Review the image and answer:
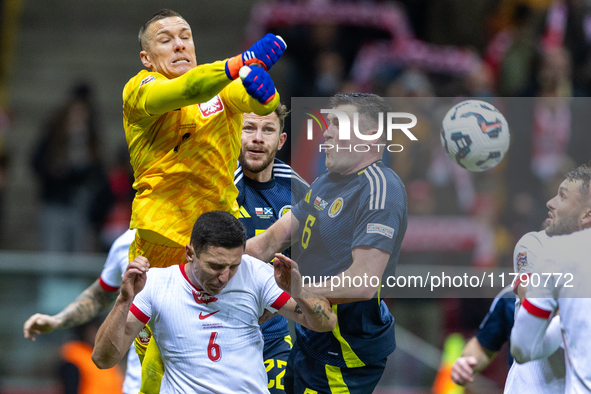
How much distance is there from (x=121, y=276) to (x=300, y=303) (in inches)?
98.6

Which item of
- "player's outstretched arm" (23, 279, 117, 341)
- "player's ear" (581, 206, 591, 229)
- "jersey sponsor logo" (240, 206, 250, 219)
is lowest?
"player's outstretched arm" (23, 279, 117, 341)

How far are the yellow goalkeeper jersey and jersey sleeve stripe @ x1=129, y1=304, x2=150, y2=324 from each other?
0.50m

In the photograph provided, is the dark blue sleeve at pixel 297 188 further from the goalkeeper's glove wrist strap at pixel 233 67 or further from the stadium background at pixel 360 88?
the goalkeeper's glove wrist strap at pixel 233 67

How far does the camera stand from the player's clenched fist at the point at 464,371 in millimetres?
4578

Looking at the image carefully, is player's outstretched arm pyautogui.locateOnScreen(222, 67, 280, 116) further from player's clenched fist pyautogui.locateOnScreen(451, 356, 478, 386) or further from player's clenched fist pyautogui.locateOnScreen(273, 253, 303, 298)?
player's clenched fist pyautogui.locateOnScreen(451, 356, 478, 386)

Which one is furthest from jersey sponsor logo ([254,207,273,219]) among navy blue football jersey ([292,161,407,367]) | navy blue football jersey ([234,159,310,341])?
navy blue football jersey ([292,161,407,367])

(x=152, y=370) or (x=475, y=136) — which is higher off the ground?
(x=475, y=136)

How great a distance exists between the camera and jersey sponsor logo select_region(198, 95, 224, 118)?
4582 mm

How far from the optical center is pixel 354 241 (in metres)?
4.55

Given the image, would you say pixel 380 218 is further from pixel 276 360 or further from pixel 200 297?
pixel 276 360

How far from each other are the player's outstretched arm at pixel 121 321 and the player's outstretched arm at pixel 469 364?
200 centimetres

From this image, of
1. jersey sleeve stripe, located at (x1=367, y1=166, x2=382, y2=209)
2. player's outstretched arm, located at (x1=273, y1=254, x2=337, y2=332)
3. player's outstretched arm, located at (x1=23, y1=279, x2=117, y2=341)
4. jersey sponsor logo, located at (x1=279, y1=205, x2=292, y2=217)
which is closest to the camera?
player's outstretched arm, located at (x1=273, y1=254, x2=337, y2=332)

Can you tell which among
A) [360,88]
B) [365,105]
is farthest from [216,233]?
[360,88]

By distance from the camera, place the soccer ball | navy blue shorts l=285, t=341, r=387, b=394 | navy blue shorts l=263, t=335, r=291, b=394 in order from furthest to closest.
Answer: navy blue shorts l=263, t=335, r=291, b=394 < the soccer ball < navy blue shorts l=285, t=341, r=387, b=394
